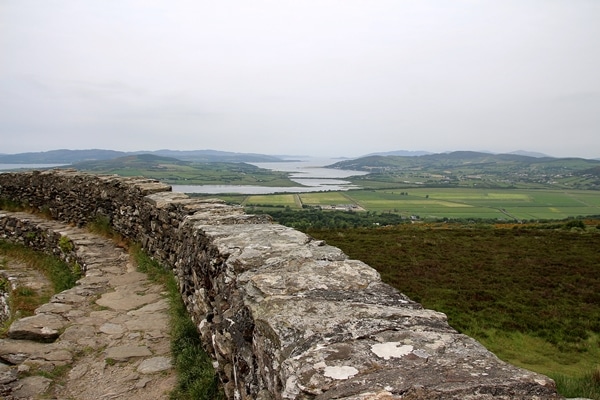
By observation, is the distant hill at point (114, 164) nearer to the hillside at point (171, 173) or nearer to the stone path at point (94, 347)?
the hillside at point (171, 173)

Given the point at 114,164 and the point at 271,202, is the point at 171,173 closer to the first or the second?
the point at 114,164

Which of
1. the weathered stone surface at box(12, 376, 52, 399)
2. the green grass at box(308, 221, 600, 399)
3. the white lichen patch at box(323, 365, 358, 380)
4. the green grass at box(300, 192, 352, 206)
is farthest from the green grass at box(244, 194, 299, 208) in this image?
the white lichen patch at box(323, 365, 358, 380)

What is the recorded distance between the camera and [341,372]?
2.00 m

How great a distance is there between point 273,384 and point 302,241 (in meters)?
2.37

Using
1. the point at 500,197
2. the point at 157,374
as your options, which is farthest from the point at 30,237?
the point at 500,197

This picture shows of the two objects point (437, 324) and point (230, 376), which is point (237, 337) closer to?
point (230, 376)

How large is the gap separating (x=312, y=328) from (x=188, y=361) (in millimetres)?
2496

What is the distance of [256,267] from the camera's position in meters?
3.71

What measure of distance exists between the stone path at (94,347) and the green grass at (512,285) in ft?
19.1

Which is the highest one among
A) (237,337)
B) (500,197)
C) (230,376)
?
(237,337)

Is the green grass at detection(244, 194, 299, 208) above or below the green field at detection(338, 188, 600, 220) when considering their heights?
above

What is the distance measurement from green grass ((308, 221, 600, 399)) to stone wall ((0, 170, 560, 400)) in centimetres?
474

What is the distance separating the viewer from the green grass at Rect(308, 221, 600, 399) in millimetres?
9320

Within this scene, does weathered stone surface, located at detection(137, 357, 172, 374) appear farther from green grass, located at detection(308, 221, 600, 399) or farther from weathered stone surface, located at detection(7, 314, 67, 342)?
green grass, located at detection(308, 221, 600, 399)
